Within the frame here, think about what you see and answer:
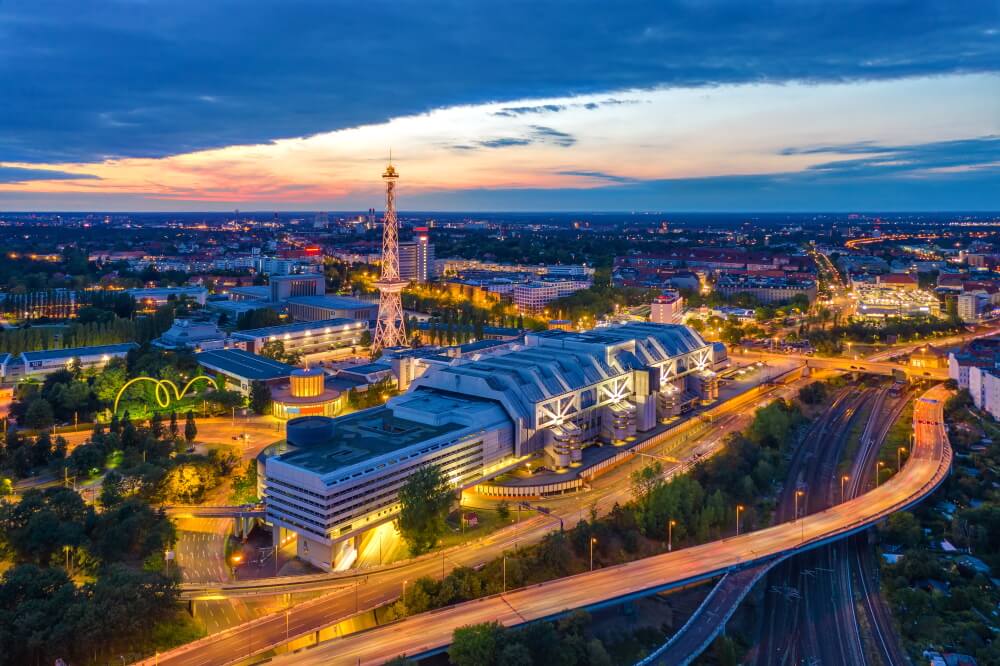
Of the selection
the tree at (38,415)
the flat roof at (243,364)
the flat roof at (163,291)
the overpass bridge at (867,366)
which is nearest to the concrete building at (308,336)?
the flat roof at (243,364)

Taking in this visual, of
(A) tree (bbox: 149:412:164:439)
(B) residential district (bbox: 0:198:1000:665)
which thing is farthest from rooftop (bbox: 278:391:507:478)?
(A) tree (bbox: 149:412:164:439)

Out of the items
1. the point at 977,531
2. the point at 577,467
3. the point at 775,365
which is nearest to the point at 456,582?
the point at 577,467

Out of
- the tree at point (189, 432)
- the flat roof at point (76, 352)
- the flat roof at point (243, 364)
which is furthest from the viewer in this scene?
the flat roof at point (76, 352)

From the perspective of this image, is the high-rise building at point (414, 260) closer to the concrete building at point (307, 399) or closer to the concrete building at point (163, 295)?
the concrete building at point (163, 295)

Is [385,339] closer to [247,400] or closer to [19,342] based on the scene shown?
[247,400]

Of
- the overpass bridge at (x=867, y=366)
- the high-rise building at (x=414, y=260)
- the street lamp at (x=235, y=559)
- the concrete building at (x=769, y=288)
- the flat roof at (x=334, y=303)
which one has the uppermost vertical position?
the high-rise building at (x=414, y=260)

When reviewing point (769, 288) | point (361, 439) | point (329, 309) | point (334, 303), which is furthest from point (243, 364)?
point (769, 288)
